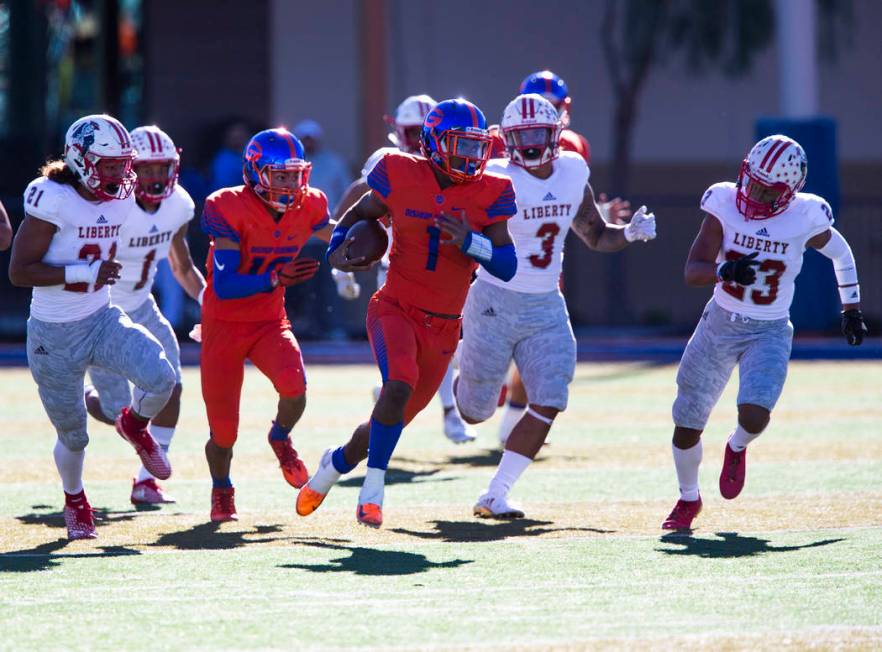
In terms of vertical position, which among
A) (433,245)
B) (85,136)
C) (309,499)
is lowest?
(309,499)

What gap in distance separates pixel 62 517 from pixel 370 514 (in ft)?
5.63

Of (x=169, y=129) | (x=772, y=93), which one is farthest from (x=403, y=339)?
(x=772, y=93)

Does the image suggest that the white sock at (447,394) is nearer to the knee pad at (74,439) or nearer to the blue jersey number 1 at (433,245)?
the blue jersey number 1 at (433,245)

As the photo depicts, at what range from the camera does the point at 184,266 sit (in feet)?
28.3

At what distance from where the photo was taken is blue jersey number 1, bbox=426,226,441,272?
24.0ft

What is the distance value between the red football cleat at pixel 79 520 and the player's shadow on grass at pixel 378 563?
3.90 feet

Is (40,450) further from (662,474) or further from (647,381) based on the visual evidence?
(647,381)

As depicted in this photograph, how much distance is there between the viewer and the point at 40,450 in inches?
406

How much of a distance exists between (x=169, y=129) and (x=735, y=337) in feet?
44.9

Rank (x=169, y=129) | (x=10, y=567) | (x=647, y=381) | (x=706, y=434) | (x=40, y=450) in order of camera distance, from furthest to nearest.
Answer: (x=169, y=129) < (x=647, y=381) < (x=706, y=434) < (x=40, y=450) < (x=10, y=567)

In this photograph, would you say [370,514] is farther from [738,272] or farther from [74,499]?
[738,272]

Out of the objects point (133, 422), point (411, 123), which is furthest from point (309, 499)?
point (411, 123)

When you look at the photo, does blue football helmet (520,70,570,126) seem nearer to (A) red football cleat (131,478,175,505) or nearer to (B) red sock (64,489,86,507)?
(A) red football cleat (131,478,175,505)

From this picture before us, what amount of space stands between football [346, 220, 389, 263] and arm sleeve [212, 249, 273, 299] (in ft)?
1.52
